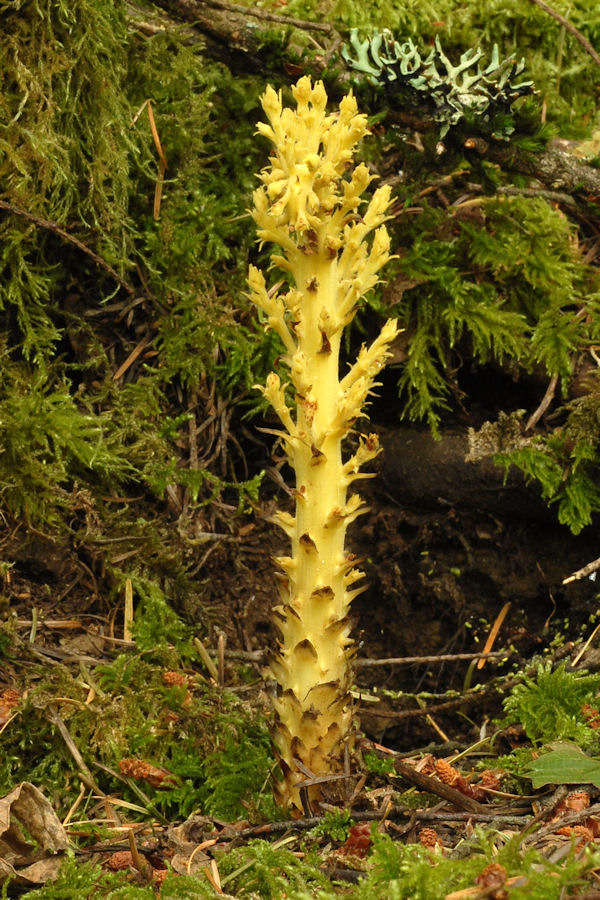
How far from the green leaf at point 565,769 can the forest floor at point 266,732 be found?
0.01 meters

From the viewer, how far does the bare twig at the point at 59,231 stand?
2709 mm

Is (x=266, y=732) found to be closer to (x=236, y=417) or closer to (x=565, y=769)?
(x=565, y=769)

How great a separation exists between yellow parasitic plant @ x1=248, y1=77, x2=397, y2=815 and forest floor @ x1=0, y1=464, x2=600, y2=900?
161mm

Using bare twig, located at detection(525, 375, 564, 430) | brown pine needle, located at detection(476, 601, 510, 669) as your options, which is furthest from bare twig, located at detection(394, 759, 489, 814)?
bare twig, located at detection(525, 375, 564, 430)

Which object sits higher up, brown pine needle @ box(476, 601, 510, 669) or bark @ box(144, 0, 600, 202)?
bark @ box(144, 0, 600, 202)

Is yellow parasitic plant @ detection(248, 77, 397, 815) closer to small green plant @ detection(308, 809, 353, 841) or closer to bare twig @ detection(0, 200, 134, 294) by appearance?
small green plant @ detection(308, 809, 353, 841)

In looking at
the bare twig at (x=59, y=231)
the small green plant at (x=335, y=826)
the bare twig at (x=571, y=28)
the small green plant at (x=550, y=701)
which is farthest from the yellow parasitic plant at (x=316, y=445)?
the bare twig at (x=571, y=28)

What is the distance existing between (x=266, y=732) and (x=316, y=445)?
0.95 meters

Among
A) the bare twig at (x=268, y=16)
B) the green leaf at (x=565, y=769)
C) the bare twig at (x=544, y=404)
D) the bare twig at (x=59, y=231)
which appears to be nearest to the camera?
the green leaf at (x=565, y=769)

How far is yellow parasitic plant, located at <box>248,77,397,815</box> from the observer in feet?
6.94

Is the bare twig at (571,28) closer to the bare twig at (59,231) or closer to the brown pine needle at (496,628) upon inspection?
the bare twig at (59,231)

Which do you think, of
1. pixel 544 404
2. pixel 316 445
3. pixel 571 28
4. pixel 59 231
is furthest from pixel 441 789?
pixel 571 28

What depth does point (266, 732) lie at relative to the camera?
101 inches

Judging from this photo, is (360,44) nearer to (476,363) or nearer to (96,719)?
(476,363)
